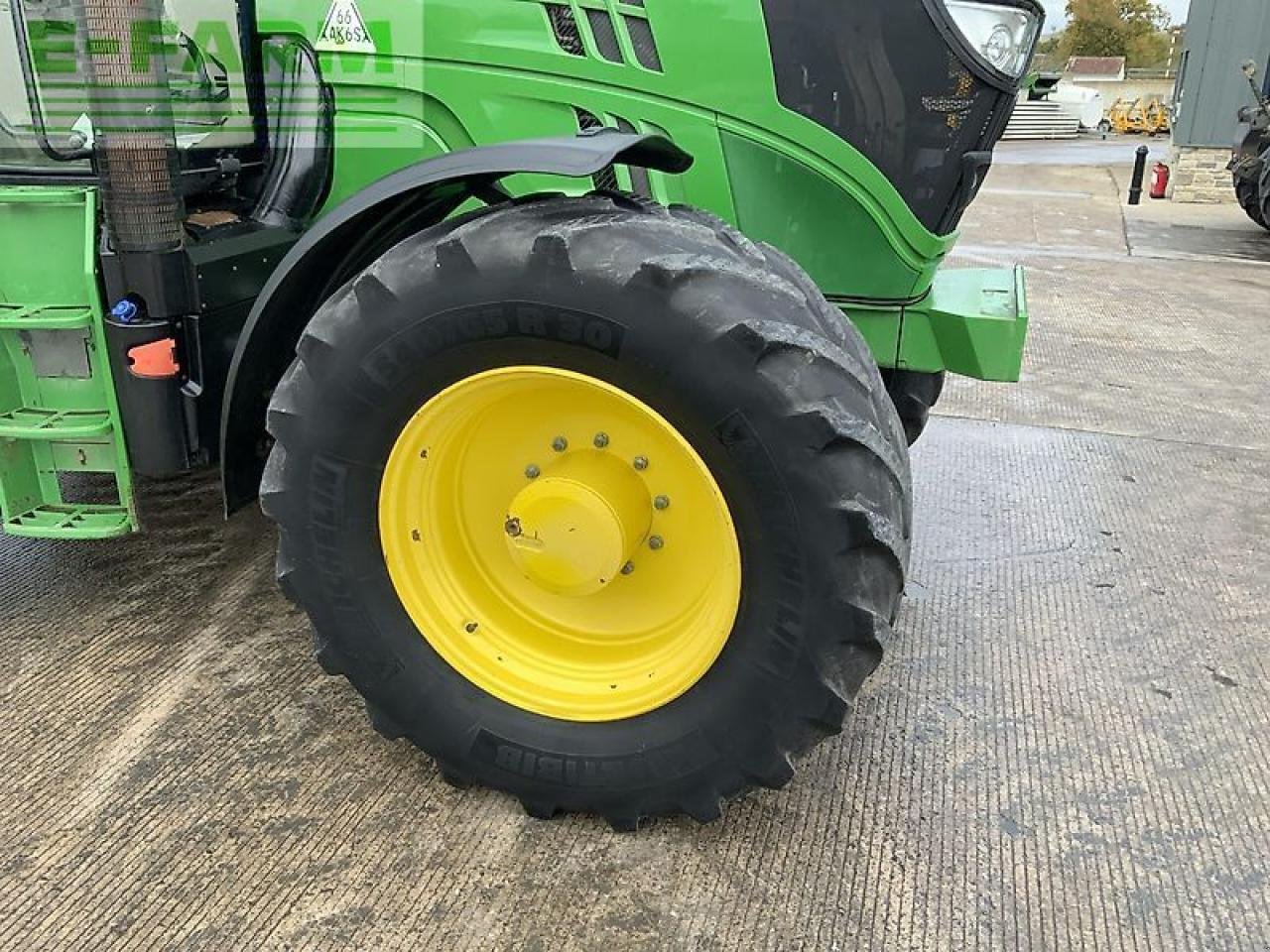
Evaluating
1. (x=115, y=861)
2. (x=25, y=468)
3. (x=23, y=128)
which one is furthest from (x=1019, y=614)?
(x=23, y=128)

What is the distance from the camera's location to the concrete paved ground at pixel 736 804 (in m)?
2.03

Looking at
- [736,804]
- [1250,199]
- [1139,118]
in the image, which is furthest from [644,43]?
[1139,118]

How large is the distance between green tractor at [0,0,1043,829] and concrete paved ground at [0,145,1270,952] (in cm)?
21

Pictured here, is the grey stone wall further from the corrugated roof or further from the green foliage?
the green foliage

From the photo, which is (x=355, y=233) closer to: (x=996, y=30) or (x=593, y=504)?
(x=593, y=504)

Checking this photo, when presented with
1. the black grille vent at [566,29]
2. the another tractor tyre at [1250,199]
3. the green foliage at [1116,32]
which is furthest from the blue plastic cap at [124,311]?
the green foliage at [1116,32]

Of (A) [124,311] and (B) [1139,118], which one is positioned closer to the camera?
(A) [124,311]

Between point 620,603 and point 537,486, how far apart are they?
34 centimetres

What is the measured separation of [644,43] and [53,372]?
5.57ft

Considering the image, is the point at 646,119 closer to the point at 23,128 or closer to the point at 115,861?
the point at 23,128

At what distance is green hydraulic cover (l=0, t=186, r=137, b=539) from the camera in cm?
259

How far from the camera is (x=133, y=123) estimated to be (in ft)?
8.09

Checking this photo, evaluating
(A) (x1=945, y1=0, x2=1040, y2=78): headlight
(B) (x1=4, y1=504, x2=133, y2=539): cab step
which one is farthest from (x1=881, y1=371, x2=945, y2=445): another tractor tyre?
(B) (x1=4, y1=504, x2=133, y2=539): cab step

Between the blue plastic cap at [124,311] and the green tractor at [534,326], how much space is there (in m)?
0.01
